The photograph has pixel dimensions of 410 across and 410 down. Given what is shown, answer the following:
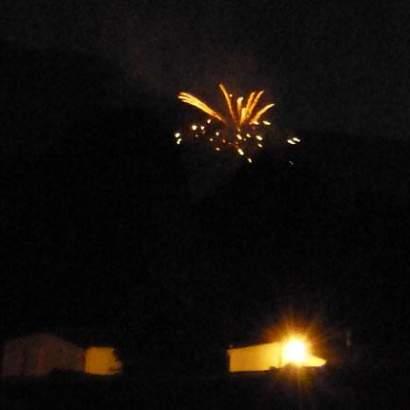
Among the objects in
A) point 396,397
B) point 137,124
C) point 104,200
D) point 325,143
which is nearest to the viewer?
point 396,397

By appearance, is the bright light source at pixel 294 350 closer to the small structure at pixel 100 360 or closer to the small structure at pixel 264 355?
the small structure at pixel 264 355

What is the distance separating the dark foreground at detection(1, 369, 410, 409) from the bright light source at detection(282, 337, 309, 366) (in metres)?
5.59

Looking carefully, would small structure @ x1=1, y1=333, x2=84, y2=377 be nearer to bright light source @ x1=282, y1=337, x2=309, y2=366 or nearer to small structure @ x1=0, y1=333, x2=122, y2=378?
small structure @ x1=0, y1=333, x2=122, y2=378

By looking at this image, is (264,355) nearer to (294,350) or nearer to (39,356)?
(294,350)

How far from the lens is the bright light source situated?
1333 cm

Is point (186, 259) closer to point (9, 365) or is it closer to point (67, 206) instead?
point (67, 206)

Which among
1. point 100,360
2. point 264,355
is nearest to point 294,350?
point 264,355

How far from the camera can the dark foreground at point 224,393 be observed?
7.24 meters

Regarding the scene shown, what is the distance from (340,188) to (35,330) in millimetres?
6802

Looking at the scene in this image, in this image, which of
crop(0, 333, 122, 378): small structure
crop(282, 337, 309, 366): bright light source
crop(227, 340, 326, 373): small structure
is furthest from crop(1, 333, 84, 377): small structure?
crop(282, 337, 309, 366): bright light source

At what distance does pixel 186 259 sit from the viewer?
1498 centimetres

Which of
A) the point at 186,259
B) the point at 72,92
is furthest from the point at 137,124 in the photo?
the point at 186,259

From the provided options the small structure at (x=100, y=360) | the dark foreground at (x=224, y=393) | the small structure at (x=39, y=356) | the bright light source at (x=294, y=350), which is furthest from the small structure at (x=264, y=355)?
the dark foreground at (x=224, y=393)

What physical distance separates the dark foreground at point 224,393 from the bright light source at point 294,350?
5588 millimetres
